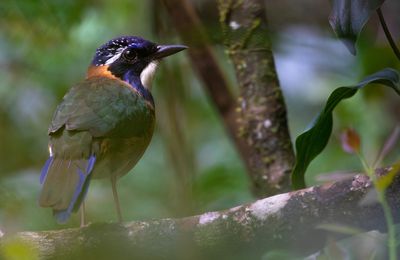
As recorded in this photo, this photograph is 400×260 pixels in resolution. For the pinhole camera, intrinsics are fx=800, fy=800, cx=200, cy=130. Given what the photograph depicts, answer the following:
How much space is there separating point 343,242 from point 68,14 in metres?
3.15

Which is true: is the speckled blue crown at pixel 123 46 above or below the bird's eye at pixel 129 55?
above

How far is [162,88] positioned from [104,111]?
104 cm

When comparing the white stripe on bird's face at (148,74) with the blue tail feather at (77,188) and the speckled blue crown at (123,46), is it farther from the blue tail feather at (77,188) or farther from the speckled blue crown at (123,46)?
the blue tail feather at (77,188)

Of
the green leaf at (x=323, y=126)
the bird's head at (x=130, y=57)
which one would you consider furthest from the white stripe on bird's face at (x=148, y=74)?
the green leaf at (x=323, y=126)

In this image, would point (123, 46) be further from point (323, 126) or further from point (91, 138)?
point (323, 126)

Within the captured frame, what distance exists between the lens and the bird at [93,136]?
10.8 feet

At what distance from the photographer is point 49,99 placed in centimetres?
629

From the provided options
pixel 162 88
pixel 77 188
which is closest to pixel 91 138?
pixel 77 188

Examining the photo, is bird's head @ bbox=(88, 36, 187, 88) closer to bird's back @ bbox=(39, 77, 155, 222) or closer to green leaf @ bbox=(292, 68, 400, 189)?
bird's back @ bbox=(39, 77, 155, 222)

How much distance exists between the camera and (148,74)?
4.45 metres

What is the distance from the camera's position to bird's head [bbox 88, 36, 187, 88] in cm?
446

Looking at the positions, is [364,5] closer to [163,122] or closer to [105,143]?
[105,143]

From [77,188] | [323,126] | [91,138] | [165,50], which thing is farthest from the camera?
[165,50]

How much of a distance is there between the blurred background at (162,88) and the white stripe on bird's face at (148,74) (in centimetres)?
7
